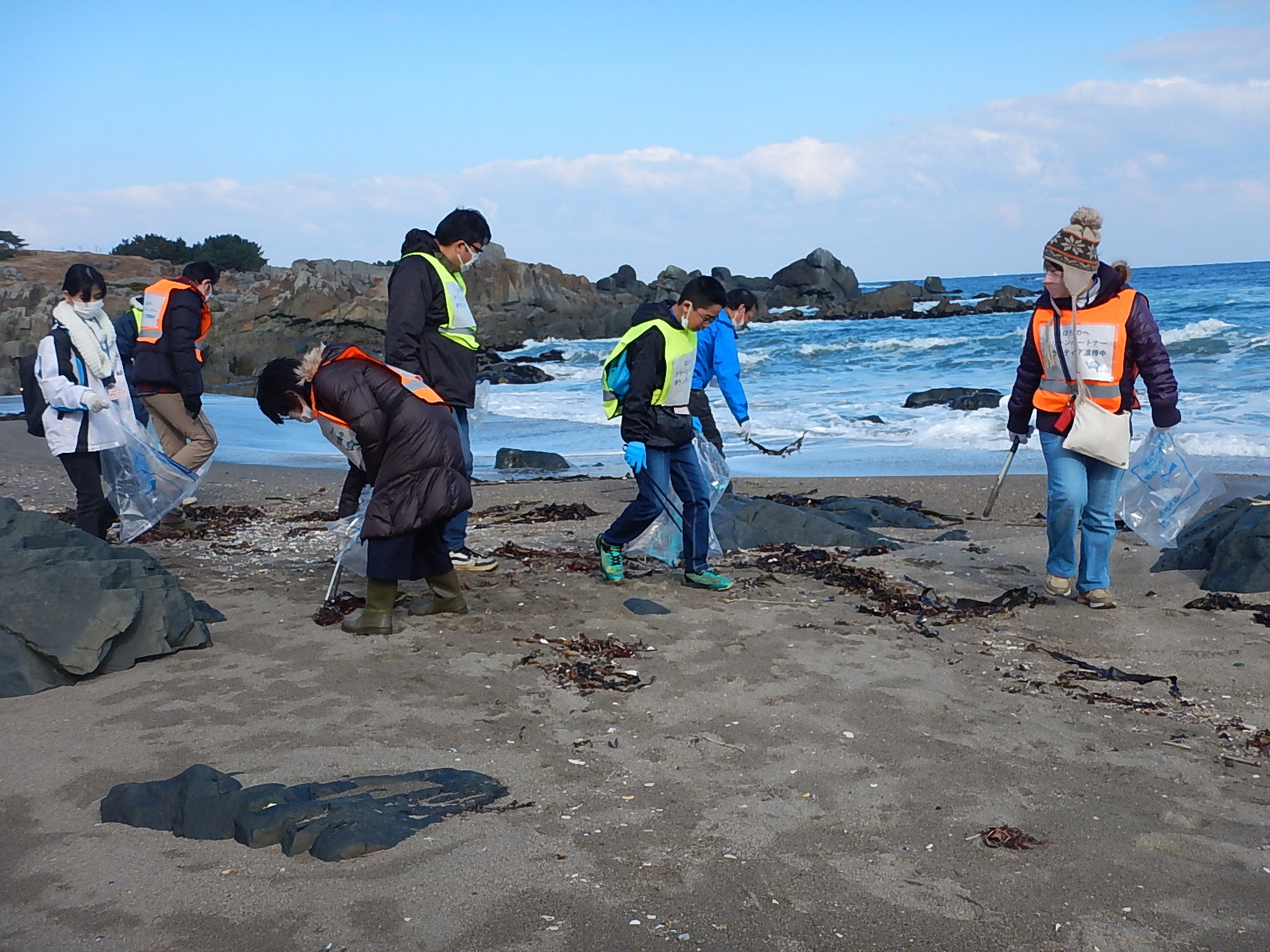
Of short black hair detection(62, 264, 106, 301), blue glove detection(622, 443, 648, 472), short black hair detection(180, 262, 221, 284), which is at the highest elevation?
short black hair detection(180, 262, 221, 284)

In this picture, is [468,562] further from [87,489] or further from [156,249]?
[156,249]

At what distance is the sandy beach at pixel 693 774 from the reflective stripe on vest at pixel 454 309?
128 centimetres

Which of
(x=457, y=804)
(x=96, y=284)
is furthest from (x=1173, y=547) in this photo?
(x=96, y=284)

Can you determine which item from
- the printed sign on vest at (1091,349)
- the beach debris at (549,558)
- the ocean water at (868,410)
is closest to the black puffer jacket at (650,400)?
the beach debris at (549,558)

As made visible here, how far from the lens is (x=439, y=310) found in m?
5.58

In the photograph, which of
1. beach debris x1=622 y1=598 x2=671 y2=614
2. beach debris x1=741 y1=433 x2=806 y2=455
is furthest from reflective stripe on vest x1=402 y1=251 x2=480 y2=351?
beach debris x1=741 y1=433 x2=806 y2=455

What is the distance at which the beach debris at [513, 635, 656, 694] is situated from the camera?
172 inches

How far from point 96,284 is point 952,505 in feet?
20.8

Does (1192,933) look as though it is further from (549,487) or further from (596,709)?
(549,487)

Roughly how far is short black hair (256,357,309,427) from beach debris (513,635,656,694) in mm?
1394

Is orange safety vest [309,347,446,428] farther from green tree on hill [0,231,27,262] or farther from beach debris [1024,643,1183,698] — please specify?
green tree on hill [0,231,27,262]

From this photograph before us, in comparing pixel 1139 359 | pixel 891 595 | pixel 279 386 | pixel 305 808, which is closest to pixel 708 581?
pixel 891 595

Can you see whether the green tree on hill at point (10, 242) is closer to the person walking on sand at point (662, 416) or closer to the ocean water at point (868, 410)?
the ocean water at point (868, 410)

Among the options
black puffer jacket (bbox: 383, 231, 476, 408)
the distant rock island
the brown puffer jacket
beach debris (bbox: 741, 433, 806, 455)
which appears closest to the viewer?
the brown puffer jacket
